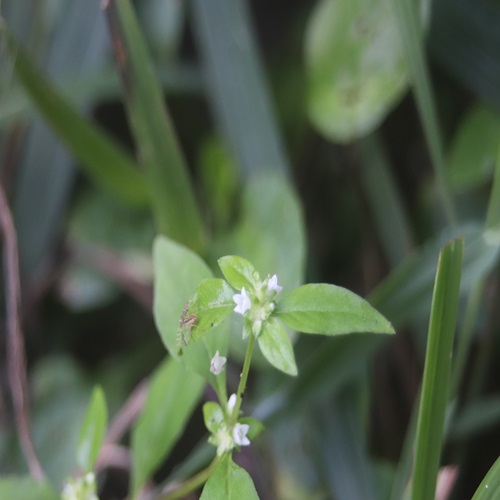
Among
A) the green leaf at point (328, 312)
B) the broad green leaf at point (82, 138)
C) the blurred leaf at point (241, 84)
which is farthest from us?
the blurred leaf at point (241, 84)

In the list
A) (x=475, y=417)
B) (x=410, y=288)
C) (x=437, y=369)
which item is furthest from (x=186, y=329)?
(x=475, y=417)

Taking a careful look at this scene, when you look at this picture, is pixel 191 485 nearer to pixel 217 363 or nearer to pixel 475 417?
pixel 217 363

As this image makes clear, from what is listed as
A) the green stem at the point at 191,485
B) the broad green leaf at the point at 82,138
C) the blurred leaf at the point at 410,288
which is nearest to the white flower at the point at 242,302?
the green stem at the point at 191,485

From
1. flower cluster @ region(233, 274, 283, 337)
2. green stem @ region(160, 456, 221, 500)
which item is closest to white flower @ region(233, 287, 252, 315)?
flower cluster @ region(233, 274, 283, 337)

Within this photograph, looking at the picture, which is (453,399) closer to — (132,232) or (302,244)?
(302,244)

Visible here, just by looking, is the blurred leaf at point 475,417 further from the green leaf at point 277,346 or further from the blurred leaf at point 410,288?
the green leaf at point 277,346

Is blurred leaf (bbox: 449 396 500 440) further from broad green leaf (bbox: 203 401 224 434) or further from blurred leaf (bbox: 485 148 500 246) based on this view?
broad green leaf (bbox: 203 401 224 434)
